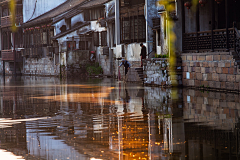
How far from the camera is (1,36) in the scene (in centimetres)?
6138

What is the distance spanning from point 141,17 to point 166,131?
2478 centimetres

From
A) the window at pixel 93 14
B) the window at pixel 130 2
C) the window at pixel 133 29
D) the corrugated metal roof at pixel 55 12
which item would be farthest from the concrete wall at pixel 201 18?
the corrugated metal roof at pixel 55 12

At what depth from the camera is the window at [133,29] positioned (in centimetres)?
3272

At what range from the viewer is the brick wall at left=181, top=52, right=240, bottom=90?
17734 mm

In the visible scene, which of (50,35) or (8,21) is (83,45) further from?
(8,21)

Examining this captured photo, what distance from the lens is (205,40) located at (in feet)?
68.3

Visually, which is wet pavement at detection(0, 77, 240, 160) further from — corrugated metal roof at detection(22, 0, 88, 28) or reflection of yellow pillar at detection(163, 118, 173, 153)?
corrugated metal roof at detection(22, 0, 88, 28)

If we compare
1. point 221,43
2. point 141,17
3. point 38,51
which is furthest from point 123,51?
point 38,51

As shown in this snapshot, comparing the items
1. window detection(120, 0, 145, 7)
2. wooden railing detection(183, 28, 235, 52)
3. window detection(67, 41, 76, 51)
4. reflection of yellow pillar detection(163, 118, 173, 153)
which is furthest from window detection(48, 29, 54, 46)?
reflection of yellow pillar detection(163, 118, 173, 153)

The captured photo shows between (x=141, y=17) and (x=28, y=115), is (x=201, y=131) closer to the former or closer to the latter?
(x=28, y=115)

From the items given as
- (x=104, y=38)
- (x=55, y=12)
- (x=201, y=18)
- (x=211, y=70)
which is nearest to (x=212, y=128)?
(x=211, y=70)

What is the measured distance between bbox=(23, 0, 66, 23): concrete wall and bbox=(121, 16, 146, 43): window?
69.0 feet

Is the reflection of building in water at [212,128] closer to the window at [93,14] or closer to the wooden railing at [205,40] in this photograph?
the wooden railing at [205,40]

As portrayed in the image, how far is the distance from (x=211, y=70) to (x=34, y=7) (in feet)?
131
